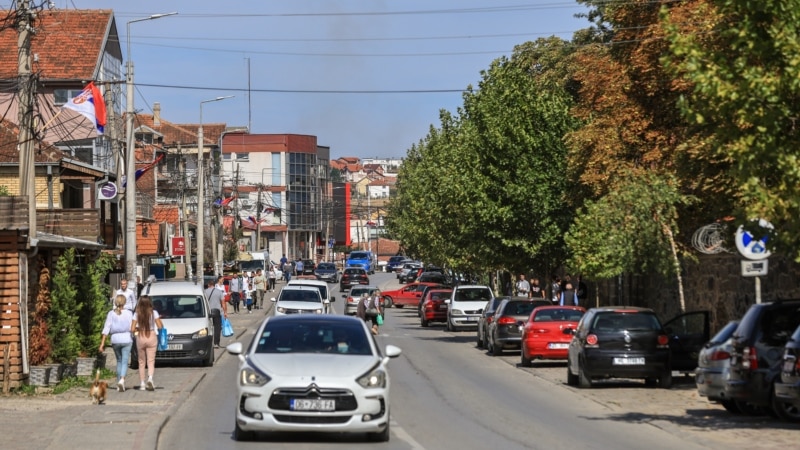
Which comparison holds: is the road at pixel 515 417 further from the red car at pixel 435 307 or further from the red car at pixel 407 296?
the red car at pixel 407 296

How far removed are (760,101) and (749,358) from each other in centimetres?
377

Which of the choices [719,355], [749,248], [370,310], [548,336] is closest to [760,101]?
[719,355]

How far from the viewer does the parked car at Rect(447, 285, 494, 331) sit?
48.5 m

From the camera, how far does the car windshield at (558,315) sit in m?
30.0

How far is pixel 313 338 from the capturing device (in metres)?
15.8

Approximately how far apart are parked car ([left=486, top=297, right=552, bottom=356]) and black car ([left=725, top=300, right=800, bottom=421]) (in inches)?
639

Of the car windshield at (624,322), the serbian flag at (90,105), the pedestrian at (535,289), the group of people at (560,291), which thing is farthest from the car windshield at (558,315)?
the pedestrian at (535,289)

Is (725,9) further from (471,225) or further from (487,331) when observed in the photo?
(471,225)

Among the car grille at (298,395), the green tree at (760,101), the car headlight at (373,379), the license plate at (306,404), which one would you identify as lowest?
the license plate at (306,404)

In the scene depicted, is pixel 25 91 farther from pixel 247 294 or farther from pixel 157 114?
pixel 157 114

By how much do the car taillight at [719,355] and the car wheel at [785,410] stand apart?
102 cm

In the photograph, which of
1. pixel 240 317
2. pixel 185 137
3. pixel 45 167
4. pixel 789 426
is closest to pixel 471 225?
pixel 45 167

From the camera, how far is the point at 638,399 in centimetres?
2214

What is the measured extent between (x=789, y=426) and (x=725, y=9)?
221 inches
